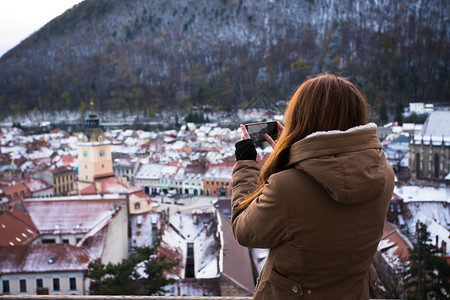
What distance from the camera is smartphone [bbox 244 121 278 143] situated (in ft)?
3.04

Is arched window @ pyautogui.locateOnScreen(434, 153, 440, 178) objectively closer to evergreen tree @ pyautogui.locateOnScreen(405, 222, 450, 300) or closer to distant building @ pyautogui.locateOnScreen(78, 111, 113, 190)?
evergreen tree @ pyautogui.locateOnScreen(405, 222, 450, 300)

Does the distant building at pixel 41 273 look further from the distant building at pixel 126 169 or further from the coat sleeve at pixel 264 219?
the distant building at pixel 126 169

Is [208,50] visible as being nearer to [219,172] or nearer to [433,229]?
[219,172]

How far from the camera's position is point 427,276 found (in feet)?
15.9

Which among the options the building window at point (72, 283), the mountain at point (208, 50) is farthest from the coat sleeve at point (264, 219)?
the mountain at point (208, 50)

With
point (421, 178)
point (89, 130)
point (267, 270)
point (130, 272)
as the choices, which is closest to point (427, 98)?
point (421, 178)

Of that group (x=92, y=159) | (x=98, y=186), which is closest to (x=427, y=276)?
(x=98, y=186)

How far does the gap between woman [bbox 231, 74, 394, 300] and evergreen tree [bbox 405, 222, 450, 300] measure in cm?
412

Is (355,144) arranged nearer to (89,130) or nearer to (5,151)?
(89,130)

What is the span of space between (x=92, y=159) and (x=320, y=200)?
13662 millimetres

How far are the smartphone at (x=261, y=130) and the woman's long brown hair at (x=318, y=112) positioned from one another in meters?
0.16

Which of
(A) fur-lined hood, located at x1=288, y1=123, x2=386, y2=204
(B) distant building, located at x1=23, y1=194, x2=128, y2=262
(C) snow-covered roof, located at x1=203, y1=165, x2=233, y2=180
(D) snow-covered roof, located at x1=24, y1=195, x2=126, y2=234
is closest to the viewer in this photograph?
(A) fur-lined hood, located at x1=288, y1=123, x2=386, y2=204

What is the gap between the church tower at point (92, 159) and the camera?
13.7 metres

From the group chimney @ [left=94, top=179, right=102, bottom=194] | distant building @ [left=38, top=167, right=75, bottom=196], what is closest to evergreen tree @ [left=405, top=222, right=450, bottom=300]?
chimney @ [left=94, top=179, right=102, bottom=194]
